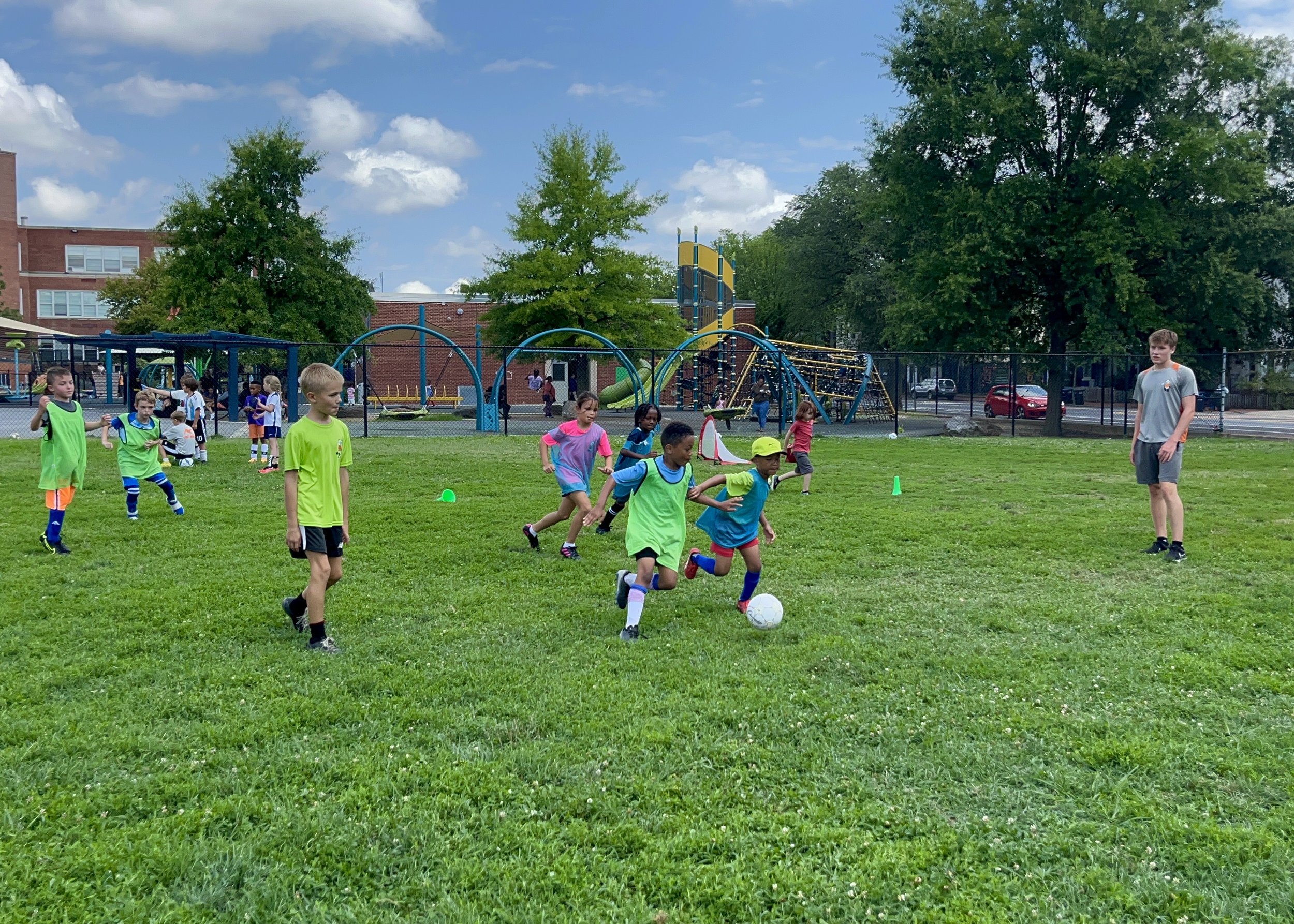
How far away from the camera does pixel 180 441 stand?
612 inches

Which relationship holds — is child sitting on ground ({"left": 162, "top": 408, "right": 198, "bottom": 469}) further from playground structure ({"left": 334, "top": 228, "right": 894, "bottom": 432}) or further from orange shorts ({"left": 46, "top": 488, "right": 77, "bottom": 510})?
playground structure ({"left": 334, "top": 228, "right": 894, "bottom": 432})

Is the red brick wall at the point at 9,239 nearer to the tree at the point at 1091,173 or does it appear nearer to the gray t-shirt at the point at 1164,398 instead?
the tree at the point at 1091,173

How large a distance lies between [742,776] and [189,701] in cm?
275

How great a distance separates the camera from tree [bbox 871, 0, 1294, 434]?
25.4 metres

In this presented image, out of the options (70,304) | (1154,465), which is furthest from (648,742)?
(70,304)

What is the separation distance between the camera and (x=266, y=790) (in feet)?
12.1

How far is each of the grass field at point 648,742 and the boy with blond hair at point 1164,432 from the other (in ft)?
1.39

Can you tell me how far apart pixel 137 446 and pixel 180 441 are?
5649mm

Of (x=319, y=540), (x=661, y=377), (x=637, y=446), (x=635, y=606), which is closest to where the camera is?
(x=319, y=540)

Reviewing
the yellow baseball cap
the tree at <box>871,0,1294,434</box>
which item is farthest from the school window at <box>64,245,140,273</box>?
the yellow baseball cap

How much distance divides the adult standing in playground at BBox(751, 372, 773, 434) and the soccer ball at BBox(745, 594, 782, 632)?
20825 mm

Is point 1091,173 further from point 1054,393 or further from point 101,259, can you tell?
point 101,259

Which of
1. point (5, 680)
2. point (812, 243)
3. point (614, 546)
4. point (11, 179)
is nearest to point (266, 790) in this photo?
point (5, 680)

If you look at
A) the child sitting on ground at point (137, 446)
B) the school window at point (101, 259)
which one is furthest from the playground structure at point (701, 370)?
the school window at point (101, 259)
